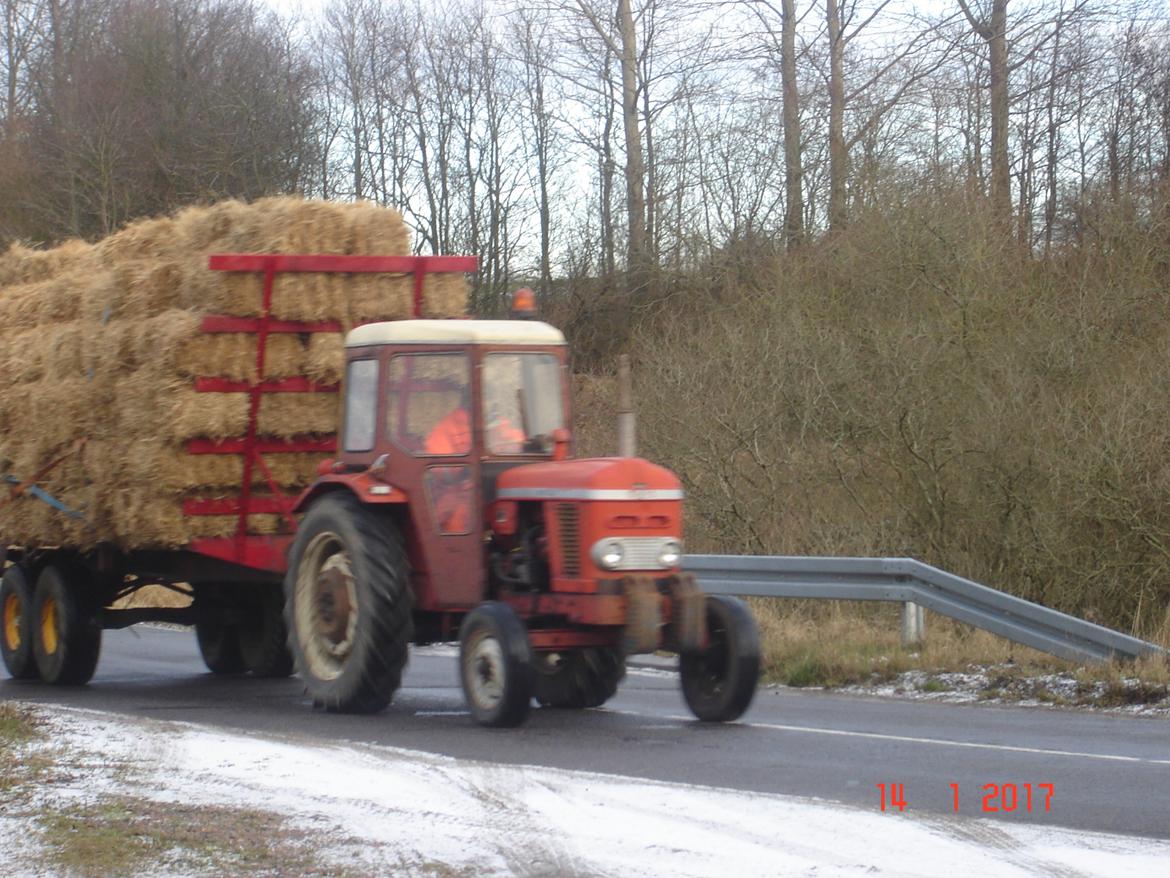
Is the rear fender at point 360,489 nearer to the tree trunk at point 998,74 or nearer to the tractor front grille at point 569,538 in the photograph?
the tractor front grille at point 569,538

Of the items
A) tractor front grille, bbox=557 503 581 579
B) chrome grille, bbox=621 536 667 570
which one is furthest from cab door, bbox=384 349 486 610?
chrome grille, bbox=621 536 667 570

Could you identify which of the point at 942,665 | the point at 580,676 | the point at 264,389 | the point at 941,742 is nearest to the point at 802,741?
the point at 941,742

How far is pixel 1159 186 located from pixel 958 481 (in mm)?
5144

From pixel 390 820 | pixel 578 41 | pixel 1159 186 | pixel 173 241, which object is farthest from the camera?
pixel 578 41

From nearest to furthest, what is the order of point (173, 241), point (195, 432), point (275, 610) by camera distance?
1. point (195, 432)
2. point (173, 241)
3. point (275, 610)

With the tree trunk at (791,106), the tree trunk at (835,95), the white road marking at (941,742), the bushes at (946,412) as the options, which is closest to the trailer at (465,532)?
the white road marking at (941,742)

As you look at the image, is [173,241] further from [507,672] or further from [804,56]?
[804,56]

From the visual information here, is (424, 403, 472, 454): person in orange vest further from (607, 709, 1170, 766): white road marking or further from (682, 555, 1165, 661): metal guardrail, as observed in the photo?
(682, 555, 1165, 661): metal guardrail

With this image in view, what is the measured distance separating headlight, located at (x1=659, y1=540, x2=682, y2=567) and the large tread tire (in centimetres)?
520

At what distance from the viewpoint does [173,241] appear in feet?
39.1

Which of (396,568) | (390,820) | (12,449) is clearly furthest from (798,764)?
(12,449)

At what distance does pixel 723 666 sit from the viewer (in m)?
9.91

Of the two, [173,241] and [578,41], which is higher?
[578,41]

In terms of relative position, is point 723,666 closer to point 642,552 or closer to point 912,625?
point 642,552
